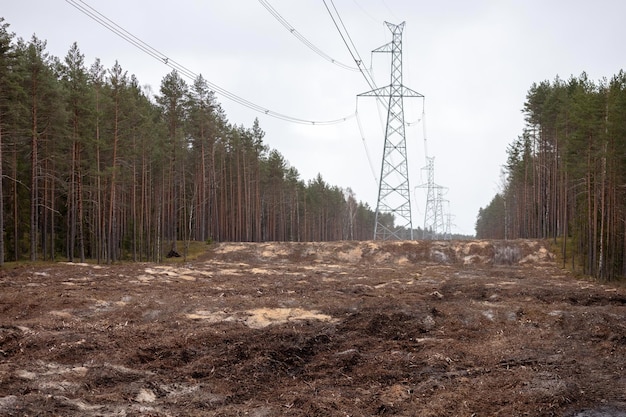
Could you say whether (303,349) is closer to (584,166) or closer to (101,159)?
(584,166)

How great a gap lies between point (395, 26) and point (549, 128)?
60.4 feet

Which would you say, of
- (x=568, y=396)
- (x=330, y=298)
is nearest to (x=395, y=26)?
(x=330, y=298)

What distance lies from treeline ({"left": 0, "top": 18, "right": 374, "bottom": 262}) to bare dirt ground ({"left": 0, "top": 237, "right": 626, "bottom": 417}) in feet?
37.1

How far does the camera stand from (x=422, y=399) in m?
9.05

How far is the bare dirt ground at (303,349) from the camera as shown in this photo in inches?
341

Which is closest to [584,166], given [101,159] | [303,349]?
[303,349]

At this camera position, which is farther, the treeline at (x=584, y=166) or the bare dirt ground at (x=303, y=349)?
the treeline at (x=584, y=166)

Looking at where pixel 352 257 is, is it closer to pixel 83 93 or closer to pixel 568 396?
pixel 83 93

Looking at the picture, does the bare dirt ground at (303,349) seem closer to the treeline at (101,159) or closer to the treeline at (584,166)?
the treeline at (584,166)

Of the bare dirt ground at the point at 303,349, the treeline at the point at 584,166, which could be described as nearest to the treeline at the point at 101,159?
the bare dirt ground at the point at 303,349

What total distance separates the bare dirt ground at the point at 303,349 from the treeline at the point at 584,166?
8992mm

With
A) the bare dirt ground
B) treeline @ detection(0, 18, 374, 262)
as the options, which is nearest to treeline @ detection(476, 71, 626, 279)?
the bare dirt ground

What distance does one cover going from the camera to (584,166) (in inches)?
1228

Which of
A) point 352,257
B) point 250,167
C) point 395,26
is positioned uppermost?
point 395,26
